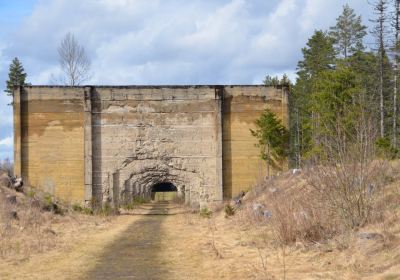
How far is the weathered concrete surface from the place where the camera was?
88.7 ft

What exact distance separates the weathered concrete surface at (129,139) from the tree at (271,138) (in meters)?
0.53

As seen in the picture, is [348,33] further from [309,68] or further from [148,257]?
[148,257]

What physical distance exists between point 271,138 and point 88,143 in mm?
8370

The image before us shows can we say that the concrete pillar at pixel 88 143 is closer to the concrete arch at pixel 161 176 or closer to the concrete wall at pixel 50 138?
the concrete wall at pixel 50 138

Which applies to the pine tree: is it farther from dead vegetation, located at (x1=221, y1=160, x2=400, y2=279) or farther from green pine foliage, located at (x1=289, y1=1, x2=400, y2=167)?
dead vegetation, located at (x1=221, y1=160, x2=400, y2=279)

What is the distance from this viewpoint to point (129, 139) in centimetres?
2705

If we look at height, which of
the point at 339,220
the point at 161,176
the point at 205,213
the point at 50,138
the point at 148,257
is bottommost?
the point at 205,213

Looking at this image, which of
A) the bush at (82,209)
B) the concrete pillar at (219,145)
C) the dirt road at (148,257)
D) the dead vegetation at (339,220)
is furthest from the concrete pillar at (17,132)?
the dead vegetation at (339,220)

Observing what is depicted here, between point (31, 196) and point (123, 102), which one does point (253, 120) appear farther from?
point (31, 196)

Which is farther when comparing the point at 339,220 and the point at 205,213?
the point at 205,213

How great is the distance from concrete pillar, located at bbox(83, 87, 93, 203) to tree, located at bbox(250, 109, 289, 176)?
7.49m

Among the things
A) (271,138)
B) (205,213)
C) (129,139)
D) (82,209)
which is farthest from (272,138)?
(82,209)

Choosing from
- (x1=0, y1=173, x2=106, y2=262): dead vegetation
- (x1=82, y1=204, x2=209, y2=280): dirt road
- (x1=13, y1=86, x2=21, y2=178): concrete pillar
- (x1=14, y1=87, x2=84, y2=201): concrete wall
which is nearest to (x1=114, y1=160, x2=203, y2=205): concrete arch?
(x1=14, y1=87, x2=84, y2=201): concrete wall

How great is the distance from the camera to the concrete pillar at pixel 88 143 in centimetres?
2686
